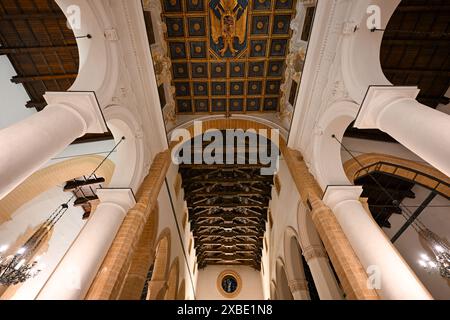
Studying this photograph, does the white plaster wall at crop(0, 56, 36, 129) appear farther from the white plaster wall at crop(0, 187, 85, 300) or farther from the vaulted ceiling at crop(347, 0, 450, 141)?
the vaulted ceiling at crop(347, 0, 450, 141)

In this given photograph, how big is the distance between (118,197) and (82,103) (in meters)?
1.92

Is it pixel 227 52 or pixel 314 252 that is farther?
pixel 227 52

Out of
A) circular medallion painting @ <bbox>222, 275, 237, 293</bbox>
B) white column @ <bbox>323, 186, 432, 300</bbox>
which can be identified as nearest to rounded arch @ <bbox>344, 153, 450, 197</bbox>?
white column @ <bbox>323, 186, 432, 300</bbox>

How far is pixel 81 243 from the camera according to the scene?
3637mm

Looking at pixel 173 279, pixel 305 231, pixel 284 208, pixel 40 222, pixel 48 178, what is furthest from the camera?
pixel 173 279

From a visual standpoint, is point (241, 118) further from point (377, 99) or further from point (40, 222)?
point (40, 222)

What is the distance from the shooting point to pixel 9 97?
629cm

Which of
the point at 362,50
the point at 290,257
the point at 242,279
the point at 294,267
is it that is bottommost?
the point at 294,267

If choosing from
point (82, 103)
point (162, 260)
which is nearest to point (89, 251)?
point (82, 103)

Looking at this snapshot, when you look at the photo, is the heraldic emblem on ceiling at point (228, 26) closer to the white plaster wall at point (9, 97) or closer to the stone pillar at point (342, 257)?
the stone pillar at point (342, 257)

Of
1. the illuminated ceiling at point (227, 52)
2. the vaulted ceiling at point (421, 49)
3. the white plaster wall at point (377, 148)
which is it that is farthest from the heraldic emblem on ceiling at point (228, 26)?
the white plaster wall at point (377, 148)

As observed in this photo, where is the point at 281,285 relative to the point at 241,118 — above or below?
below

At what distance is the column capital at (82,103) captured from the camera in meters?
3.42

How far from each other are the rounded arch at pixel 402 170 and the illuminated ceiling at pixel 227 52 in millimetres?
3282
